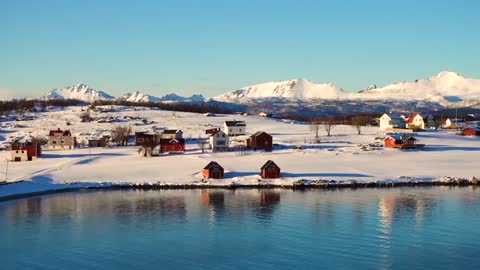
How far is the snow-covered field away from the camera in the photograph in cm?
3844

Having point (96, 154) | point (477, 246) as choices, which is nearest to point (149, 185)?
point (96, 154)

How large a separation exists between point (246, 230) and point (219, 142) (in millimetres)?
26008

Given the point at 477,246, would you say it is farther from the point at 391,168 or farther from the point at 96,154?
the point at 96,154

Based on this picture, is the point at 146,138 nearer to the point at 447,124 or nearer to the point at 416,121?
the point at 416,121

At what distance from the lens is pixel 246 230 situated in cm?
2422

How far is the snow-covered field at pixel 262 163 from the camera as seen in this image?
38438mm

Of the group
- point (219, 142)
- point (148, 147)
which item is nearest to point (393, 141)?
point (219, 142)

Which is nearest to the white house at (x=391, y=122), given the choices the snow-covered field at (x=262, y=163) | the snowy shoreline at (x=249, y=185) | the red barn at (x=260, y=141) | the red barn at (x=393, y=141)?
the snow-covered field at (x=262, y=163)

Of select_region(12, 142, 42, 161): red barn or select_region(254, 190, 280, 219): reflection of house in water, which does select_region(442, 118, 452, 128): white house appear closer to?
select_region(254, 190, 280, 219): reflection of house in water

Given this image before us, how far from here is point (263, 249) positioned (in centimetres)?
2102

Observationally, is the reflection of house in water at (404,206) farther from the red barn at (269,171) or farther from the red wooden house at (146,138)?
the red wooden house at (146,138)

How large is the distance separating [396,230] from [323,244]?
402cm

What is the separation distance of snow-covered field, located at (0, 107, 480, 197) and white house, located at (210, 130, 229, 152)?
4.26 ft

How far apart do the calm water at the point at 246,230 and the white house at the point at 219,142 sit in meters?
15.1
